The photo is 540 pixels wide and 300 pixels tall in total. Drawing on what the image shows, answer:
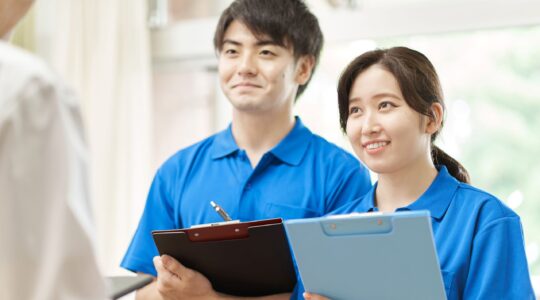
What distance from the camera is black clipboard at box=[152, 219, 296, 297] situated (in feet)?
5.23

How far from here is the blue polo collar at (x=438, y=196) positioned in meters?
1.60

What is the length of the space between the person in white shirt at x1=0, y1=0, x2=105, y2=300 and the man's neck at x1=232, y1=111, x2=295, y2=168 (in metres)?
1.18

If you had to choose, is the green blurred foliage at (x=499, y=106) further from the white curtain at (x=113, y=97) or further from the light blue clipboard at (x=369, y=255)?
the light blue clipboard at (x=369, y=255)

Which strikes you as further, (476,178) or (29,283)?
(476,178)

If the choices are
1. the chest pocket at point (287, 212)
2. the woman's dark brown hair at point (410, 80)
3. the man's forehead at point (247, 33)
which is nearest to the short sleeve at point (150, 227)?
the chest pocket at point (287, 212)

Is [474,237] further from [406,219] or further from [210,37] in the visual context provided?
[210,37]

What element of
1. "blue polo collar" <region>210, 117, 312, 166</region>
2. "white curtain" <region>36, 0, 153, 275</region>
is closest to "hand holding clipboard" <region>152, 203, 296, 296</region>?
"blue polo collar" <region>210, 117, 312, 166</region>

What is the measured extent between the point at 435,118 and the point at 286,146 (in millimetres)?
489

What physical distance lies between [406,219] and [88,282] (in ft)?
2.05

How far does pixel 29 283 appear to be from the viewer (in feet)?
2.82

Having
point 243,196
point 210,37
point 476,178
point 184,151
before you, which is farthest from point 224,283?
point 210,37

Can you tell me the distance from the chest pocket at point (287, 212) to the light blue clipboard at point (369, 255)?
1.39 ft

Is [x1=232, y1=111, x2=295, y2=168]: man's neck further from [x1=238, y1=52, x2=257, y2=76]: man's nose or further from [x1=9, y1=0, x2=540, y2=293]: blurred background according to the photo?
[x1=9, y1=0, x2=540, y2=293]: blurred background

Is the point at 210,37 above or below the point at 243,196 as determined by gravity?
above
